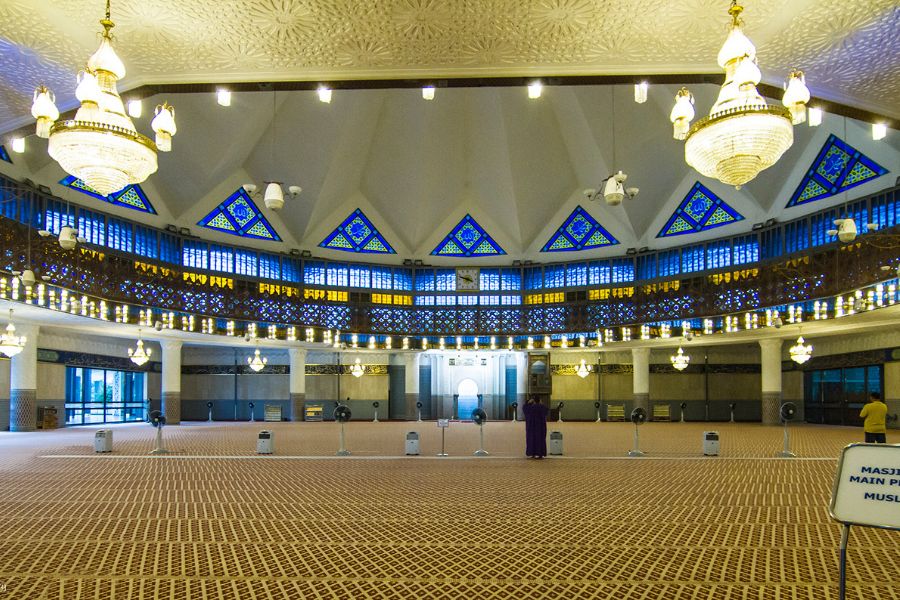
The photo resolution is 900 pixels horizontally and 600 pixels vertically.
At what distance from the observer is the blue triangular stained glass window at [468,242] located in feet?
101

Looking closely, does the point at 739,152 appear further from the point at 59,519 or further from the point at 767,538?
the point at 59,519

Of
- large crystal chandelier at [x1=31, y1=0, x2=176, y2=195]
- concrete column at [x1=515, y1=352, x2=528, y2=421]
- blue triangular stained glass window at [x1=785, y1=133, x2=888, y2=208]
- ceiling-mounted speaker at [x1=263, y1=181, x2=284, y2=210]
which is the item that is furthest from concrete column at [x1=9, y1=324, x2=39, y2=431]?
blue triangular stained glass window at [x1=785, y1=133, x2=888, y2=208]

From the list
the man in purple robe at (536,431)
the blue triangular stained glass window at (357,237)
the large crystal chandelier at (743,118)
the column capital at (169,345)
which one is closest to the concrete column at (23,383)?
the column capital at (169,345)

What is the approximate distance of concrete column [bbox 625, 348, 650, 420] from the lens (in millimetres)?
28516

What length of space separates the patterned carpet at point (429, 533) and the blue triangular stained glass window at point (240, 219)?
15.9 m

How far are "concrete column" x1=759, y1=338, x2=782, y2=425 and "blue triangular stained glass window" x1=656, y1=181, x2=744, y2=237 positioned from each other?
515 centimetres

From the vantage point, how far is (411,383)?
102 ft

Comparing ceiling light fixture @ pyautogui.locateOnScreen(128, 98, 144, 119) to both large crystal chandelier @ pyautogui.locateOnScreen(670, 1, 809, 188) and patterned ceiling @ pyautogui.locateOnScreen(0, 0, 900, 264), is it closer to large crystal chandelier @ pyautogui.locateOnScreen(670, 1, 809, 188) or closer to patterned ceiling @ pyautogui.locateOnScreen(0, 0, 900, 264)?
patterned ceiling @ pyautogui.locateOnScreen(0, 0, 900, 264)

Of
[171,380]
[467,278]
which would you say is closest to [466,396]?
[467,278]

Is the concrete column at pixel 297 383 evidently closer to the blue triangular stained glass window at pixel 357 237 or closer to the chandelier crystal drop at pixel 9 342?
the blue triangular stained glass window at pixel 357 237

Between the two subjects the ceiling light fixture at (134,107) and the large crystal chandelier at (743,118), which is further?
the ceiling light fixture at (134,107)

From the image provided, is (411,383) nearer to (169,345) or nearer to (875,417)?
(169,345)

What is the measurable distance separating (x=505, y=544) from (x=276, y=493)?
382 centimetres

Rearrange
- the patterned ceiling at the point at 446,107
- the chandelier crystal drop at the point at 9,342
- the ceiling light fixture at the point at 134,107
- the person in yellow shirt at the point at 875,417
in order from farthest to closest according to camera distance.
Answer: the chandelier crystal drop at the point at 9,342 → the person in yellow shirt at the point at 875,417 → the ceiling light fixture at the point at 134,107 → the patterned ceiling at the point at 446,107
